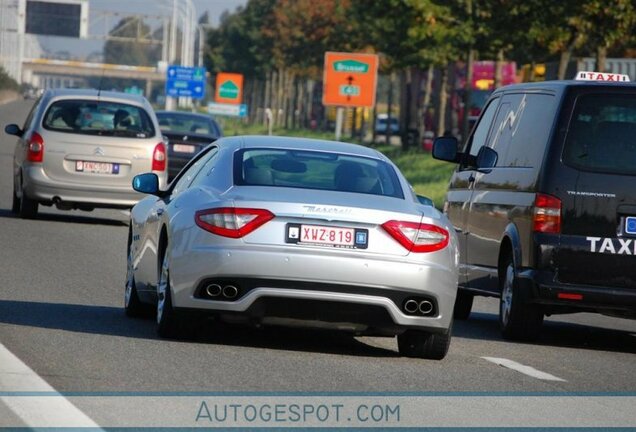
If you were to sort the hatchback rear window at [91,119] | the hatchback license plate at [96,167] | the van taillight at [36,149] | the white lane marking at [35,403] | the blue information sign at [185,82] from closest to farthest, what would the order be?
the white lane marking at [35,403], the van taillight at [36,149], the hatchback license plate at [96,167], the hatchback rear window at [91,119], the blue information sign at [185,82]

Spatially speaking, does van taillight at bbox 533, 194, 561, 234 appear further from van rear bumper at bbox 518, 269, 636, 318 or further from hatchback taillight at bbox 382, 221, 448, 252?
hatchback taillight at bbox 382, 221, 448, 252

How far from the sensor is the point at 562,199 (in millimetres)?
11711

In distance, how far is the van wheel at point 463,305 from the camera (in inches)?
555

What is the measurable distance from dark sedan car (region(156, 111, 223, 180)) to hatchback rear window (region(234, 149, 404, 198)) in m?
21.7

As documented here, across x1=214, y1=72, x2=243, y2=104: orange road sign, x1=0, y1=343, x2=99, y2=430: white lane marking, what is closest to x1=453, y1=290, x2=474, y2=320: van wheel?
x1=0, y1=343, x2=99, y2=430: white lane marking

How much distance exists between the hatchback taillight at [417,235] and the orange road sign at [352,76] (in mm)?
31427

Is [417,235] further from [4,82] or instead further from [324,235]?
[4,82]

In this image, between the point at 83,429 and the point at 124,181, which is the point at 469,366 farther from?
the point at 124,181

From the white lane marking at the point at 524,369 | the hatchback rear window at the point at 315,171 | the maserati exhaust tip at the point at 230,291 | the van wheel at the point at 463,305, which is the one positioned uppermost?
the hatchback rear window at the point at 315,171

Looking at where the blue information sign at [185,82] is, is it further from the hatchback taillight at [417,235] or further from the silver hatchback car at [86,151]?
the hatchback taillight at [417,235]

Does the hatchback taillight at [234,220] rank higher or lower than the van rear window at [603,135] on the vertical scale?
lower

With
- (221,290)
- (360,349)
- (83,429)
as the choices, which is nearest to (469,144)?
(360,349)

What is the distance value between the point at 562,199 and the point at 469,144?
284cm

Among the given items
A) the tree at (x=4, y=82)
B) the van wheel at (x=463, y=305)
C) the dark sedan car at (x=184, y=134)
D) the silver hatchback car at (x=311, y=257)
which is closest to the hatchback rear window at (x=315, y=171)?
the silver hatchback car at (x=311, y=257)
